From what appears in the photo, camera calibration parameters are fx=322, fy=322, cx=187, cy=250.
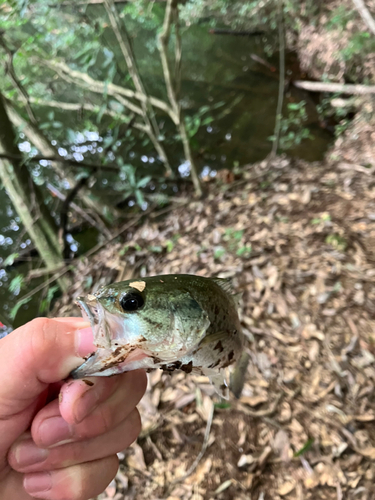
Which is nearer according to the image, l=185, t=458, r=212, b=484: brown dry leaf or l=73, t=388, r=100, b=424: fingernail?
l=73, t=388, r=100, b=424: fingernail

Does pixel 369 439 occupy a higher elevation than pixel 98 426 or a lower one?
lower

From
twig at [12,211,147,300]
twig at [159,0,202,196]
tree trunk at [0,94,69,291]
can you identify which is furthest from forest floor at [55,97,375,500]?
twig at [159,0,202,196]

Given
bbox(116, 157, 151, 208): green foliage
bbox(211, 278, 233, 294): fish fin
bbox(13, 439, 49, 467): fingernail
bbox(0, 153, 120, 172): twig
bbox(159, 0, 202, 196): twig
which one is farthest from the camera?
bbox(116, 157, 151, 208): green foliage

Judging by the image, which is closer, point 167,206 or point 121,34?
point 121,34

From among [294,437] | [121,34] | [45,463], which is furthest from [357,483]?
[121,34]

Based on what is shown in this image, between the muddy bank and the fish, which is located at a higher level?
the fish

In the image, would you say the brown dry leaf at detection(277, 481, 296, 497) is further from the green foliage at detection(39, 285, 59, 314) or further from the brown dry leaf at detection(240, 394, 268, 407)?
the green foliage at detection(39, 285, 59, 314)

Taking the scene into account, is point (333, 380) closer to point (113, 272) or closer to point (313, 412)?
point (313, 412)

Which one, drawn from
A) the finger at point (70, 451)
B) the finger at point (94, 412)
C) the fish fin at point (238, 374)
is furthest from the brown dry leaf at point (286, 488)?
the finger at point (94, 412)
